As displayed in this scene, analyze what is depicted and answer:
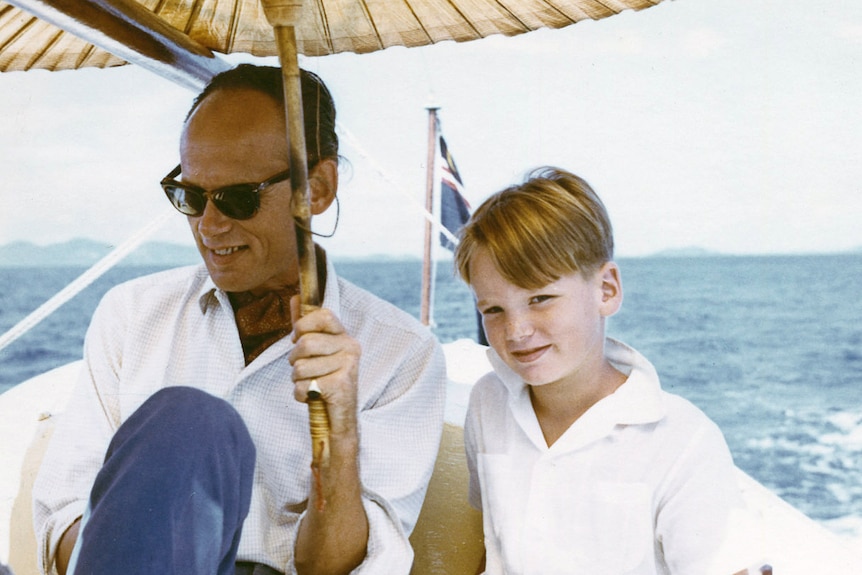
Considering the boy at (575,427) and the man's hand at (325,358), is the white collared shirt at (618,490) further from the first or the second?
the man's hand at (325,358)

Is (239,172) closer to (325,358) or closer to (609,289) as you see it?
(325,358)

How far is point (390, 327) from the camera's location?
4.90 ft

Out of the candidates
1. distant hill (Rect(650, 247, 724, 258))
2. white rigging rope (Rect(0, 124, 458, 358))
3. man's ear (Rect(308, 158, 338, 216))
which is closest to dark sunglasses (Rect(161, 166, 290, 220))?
man's ear (Rect(308, 158, 338, 216))

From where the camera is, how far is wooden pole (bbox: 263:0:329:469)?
100 cm

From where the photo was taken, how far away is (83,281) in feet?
7.34

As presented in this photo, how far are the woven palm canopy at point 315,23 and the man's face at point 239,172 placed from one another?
18cm

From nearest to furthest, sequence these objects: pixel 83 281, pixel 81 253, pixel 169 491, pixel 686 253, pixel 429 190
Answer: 1. pixel 169 491
2. pixel 83 281
3. pixel 429 190
4. pixel 81 253
5. pixel 686 253

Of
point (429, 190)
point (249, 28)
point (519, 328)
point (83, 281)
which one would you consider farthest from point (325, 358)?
point (429, 190)

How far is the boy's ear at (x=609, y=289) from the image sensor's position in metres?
1.43

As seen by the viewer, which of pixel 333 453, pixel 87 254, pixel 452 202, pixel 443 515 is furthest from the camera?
pixel 87 254

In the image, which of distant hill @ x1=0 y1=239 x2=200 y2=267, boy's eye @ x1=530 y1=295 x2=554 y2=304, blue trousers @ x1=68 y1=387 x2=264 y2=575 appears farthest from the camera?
distant hill @ x1=0 y1=239 x2=200 y2=267

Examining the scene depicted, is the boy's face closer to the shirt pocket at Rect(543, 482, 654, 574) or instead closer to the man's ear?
the shirt pocket at Rect(543, 482, 654, 574)

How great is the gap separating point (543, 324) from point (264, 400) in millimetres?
504

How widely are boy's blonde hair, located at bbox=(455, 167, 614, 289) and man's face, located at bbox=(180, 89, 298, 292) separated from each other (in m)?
0.34
